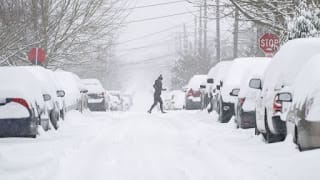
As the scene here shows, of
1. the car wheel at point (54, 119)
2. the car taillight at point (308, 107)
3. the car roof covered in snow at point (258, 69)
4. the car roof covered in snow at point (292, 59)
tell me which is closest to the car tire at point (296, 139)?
the car taillight at point (308, 107)

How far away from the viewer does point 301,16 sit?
18.6 m

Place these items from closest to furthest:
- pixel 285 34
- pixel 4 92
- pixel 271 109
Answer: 1. pixel 271 109
2. pixel 4 92
3. pixel 285 34

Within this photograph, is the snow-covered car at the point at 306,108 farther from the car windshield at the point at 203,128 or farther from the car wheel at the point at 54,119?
the car wheel at the point at 54,119

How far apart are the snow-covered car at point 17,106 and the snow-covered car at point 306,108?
5720 millimetres

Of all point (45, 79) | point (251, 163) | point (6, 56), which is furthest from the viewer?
point (6, 56)

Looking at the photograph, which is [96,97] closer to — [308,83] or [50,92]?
[50,92]

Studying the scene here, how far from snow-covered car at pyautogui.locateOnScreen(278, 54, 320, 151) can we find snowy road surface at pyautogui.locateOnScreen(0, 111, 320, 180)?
0.22 meters

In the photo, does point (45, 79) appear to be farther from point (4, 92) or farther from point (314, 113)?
point (314, 113)

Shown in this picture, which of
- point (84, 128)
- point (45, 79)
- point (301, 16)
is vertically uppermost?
point (301, 16)

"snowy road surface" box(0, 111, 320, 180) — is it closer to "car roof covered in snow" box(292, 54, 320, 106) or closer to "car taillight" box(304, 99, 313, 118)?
"car taillight" box(304, 99, 313, 118)

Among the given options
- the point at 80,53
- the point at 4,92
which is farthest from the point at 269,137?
the point at 80,53

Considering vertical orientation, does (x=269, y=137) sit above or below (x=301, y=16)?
below

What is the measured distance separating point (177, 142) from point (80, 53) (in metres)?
21.2

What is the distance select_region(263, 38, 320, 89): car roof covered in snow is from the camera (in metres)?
12.5
